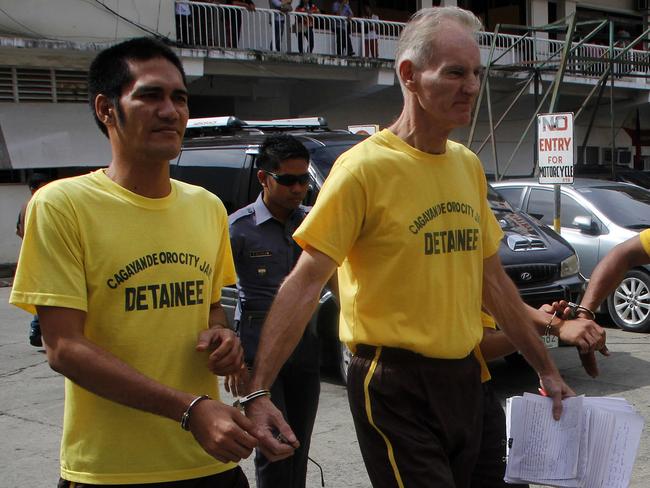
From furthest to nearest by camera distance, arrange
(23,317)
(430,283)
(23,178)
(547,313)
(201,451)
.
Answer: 1. (23,178)
2. (23,317)
3. (547,313)
4. (430,283)
5. (201,451)

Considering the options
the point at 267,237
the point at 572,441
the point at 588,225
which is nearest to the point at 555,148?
the point at 588,225

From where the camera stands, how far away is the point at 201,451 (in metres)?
2.48

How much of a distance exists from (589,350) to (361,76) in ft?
56.8

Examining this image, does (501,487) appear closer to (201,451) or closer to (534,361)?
(534,361)

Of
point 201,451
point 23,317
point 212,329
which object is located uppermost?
point 212,329

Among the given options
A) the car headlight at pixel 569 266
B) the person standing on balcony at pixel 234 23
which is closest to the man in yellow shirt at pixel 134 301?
the car headlight at pixel 569 266

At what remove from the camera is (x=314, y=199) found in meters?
7.07

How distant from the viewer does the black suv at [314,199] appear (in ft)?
23.9

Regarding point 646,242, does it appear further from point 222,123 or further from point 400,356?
point 222,123

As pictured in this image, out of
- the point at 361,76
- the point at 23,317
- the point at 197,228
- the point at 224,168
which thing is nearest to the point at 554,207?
the point at 224,168

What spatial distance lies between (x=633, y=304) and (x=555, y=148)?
2.06 meters

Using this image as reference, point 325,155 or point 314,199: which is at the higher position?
point 325,155

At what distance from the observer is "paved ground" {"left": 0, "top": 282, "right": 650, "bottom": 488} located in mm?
5367

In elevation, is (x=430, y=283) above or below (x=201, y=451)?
above
